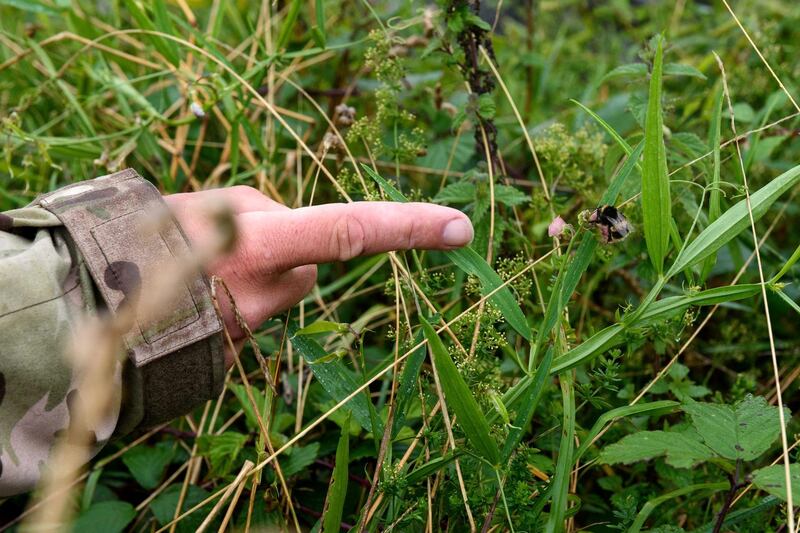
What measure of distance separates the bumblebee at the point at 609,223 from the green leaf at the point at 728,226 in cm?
10

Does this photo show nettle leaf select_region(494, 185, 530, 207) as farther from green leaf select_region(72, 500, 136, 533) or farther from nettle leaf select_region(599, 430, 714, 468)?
green leaf select_region(72, 500, 136, 533)

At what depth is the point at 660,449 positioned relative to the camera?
0.92 m

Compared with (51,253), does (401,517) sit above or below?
below

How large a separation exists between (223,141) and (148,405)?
1.22 meters

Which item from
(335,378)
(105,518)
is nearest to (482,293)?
(335,378)

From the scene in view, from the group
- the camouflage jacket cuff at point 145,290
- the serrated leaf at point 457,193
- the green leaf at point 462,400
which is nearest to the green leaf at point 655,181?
the green leaf at point 462,400

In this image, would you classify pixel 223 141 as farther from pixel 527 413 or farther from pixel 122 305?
pixel 527 413

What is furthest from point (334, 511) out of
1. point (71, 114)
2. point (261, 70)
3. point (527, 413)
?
point (71, 114)

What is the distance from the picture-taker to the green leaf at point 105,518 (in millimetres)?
1233

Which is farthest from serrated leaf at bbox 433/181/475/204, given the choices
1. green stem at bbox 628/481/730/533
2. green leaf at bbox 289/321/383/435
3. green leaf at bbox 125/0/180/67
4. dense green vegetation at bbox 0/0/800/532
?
green leaf at bbox 125/0/180/67

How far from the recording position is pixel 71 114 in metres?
1.79

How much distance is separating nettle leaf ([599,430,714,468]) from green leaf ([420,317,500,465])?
15 centimetres

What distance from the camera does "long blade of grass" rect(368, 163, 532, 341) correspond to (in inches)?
40.4

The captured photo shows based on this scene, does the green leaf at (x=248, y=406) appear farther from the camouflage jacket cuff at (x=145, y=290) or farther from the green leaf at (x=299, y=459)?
the camouflage jacket cuff at (x=145, y=290)
